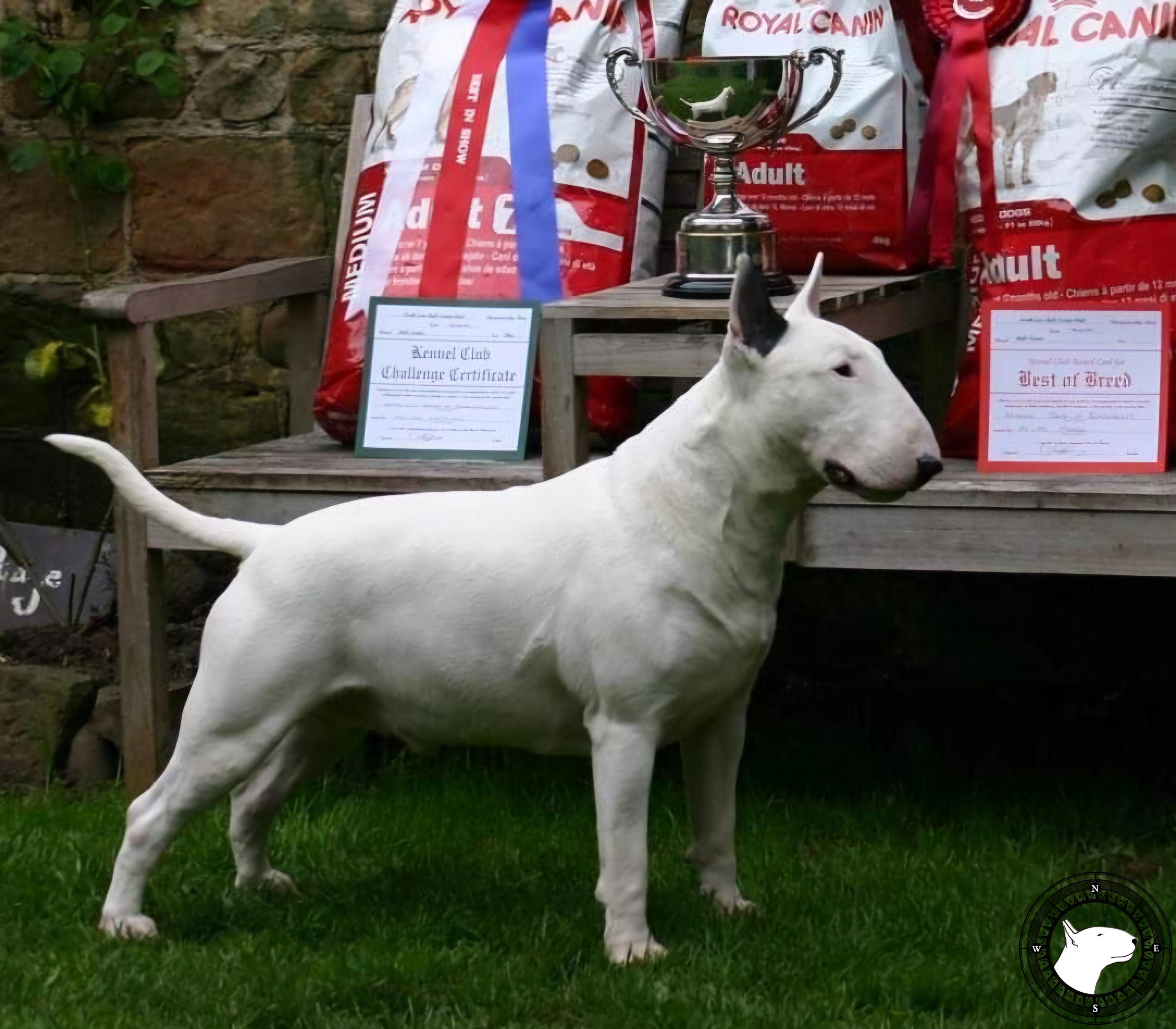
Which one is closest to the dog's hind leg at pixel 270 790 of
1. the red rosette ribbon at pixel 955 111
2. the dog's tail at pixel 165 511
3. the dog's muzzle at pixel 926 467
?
the dog's tail at pixel 165 511

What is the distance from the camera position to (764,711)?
4.58 m

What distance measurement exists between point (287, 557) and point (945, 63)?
64.9 inches

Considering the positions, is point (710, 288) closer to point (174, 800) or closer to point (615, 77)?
point (615, 77)

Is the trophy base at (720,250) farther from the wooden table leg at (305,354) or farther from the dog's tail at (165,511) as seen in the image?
the wooden table leg at (305,354)

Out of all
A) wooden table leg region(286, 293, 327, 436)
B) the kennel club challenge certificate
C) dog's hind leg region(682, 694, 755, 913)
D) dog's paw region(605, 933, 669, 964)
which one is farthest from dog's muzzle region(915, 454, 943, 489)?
wooden table leg region(286, 293, 327, 436)

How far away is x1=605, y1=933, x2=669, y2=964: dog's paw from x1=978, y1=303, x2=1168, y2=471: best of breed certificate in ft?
3.75

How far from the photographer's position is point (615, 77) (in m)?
3.94

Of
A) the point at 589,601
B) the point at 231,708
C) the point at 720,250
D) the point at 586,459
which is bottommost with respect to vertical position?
the point at 231,708

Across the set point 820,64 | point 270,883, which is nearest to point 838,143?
point 820,64

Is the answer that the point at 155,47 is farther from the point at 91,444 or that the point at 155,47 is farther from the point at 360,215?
the point at 91,444

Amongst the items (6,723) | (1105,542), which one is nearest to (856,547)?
(1105,542)

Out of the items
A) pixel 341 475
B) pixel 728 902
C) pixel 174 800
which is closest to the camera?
pixel 174 800

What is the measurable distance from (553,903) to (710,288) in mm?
1075

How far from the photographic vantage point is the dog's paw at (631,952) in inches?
115
